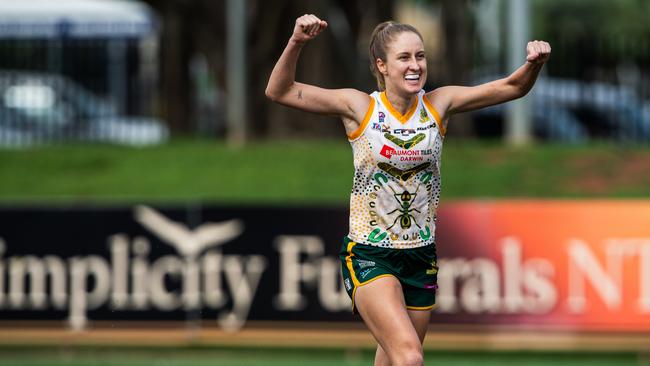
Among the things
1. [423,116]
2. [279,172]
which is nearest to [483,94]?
[423,116]

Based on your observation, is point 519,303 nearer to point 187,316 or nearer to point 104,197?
A: point 187,316

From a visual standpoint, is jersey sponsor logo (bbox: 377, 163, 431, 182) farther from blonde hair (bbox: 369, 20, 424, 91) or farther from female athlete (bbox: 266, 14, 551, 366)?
blonde hair (bbox: 369, 20, 424, 91)

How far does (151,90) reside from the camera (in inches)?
931

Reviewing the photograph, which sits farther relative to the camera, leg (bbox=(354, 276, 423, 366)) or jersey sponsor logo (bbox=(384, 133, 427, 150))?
jersey sponsor logo (bbox=(384, 133, 427, 150))

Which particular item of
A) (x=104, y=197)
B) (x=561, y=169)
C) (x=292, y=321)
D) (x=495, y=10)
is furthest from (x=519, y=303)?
(x=495, y=10)

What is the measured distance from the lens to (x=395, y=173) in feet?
23.8

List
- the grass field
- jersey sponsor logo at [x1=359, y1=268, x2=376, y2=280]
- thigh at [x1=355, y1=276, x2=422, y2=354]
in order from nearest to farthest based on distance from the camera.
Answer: thigh at [x1=355, y1=276, x2=422, y2=354] → jersey sponsor logo at [x1=359, y1=268, x2=376, y2=280] → the grass field

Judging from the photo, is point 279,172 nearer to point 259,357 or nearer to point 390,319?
point 259,357

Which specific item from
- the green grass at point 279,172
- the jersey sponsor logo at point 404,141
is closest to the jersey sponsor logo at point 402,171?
the jersey sponsor logo at point 404,141

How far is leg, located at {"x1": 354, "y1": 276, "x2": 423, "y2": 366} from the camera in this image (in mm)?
7047

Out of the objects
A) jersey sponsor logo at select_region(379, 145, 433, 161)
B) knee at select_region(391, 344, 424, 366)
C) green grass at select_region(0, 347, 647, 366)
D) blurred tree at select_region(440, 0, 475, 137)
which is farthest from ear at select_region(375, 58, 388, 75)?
blurred tree at select_region(440, 0, 475, 137)

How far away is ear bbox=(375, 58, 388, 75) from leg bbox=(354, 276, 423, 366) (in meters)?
1.03

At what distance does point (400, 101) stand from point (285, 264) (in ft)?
20.7

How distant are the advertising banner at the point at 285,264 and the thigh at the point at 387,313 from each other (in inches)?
229
